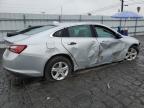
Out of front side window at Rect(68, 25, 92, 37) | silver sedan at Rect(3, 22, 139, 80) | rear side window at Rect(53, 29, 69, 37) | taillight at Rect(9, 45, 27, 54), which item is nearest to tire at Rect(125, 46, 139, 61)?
silver sedan at Rect(3, 22, 139, 80)

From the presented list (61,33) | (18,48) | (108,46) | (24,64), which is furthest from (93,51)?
(18,48)

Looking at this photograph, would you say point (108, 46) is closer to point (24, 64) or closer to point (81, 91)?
point (81, 91)

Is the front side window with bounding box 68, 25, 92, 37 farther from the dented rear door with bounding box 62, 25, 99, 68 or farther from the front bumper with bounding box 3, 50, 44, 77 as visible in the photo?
the front bumper with bounding box 3, 50, 44, 77

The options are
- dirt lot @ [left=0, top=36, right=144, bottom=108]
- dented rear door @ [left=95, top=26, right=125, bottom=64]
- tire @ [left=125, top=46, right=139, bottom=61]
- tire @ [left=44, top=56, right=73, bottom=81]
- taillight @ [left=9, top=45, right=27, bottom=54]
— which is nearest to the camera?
dirt lot @ [left=0, top=36, right=144, bottom=108]

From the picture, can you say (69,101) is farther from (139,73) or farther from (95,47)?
(139,73)

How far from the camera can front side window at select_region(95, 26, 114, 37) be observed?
555 cm

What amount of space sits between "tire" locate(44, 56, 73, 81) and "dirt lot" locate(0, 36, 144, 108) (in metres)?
0.15

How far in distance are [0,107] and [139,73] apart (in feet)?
12.5

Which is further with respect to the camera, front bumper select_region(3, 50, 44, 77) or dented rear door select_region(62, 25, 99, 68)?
dented rear door select_region(62, 25, 99, 68)

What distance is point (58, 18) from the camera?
39.5 feet

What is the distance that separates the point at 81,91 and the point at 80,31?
1.76m

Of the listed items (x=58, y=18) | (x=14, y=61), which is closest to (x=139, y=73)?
(x=14, y=61)

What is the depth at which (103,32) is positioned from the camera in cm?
569

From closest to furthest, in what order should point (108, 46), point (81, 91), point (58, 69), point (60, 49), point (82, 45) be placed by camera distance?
point (81, 91) < point (60, 49) < point (58, 69) < point (82, 45) < point (108, 46)
